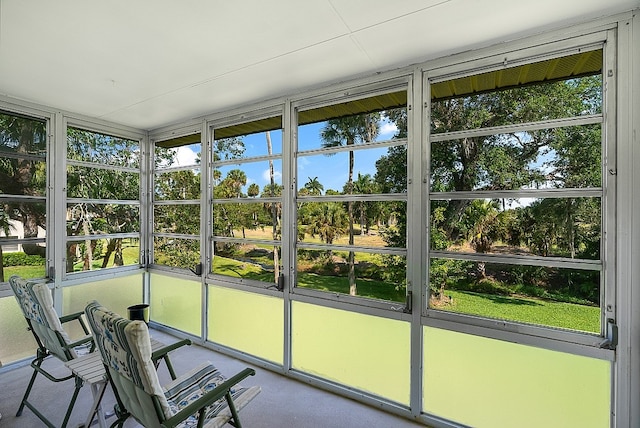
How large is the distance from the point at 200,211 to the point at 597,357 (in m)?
3.82

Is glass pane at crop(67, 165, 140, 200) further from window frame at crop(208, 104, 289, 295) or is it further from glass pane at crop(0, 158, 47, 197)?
window frame at crop(208, 104, 289, 295)

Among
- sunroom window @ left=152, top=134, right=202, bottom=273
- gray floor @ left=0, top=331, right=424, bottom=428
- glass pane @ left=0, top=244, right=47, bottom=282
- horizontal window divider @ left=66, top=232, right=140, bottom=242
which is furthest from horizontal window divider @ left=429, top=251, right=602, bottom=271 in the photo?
glass pane @ left=0, top=244, right=47, bottom=282

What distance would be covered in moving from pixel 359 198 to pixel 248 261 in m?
1.56

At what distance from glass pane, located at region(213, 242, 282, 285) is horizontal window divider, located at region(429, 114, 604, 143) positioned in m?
1.90

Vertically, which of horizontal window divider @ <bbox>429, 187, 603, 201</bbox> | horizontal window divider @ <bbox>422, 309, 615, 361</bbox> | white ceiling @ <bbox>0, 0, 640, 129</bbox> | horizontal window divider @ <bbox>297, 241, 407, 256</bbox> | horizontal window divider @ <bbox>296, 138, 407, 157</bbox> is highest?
white ceiling @ <bbox>0, 0, 640, 129</bbox>

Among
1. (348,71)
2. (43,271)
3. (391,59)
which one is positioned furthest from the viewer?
(43,271)

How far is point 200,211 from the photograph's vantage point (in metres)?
3.77

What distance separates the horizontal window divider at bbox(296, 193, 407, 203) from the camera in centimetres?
249

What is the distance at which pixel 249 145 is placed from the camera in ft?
11.4

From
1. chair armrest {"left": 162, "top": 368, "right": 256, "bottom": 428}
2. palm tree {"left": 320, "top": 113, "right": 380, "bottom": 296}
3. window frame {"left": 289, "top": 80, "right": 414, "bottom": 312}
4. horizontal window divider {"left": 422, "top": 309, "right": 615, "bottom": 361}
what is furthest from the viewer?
palm tree {"left": 320, "top": 113, "right": 380, "bottom": 296}

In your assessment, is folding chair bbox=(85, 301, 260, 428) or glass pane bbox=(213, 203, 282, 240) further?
glass pane bbox=(213, 203, 282, 240)

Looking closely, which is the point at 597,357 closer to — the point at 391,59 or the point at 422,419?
the point at 422,419

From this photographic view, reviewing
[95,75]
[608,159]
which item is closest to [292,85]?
[95,75]

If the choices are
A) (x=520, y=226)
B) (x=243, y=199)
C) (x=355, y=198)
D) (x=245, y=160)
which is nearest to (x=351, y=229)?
(x=355, y=198)
